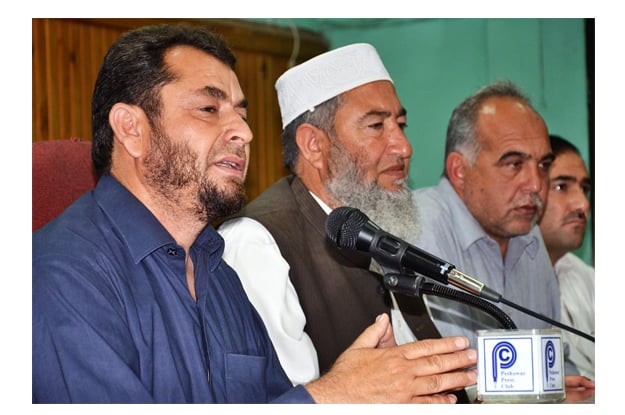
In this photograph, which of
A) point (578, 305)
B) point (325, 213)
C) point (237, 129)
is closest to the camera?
point (237, 129)

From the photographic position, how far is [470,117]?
233cm

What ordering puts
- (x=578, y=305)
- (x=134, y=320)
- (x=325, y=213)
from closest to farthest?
(x=134, y=320) < (x=325, y=213) < (x=578, y=305)

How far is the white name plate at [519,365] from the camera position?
1.83 meters

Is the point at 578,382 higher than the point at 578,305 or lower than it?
lower

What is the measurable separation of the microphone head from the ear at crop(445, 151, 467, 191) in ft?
1.61

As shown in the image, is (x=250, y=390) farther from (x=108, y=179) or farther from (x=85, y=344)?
(x=108, y=179)

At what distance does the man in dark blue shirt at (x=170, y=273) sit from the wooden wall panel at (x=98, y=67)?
0.23 feet

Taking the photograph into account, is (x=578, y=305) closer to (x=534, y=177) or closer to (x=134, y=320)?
(x=534, y=177)

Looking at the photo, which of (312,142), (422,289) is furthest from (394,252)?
(312,142)

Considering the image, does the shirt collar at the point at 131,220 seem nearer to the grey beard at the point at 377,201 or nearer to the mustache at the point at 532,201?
the grey beard at the point at 377,201

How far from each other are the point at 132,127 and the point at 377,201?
643 mm

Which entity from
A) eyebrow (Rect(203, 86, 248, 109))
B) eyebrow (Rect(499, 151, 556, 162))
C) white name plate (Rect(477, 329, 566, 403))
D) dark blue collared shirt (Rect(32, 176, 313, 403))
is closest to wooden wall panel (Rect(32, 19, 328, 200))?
eyebrow (Rect(203, 86, 248, 109))

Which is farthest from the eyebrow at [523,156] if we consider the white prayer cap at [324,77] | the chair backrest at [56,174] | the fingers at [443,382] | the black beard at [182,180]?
the chair backrest at [56,174]

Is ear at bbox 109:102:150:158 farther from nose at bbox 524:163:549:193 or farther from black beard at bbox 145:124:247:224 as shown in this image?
nose at bbox 524:163:549:193
